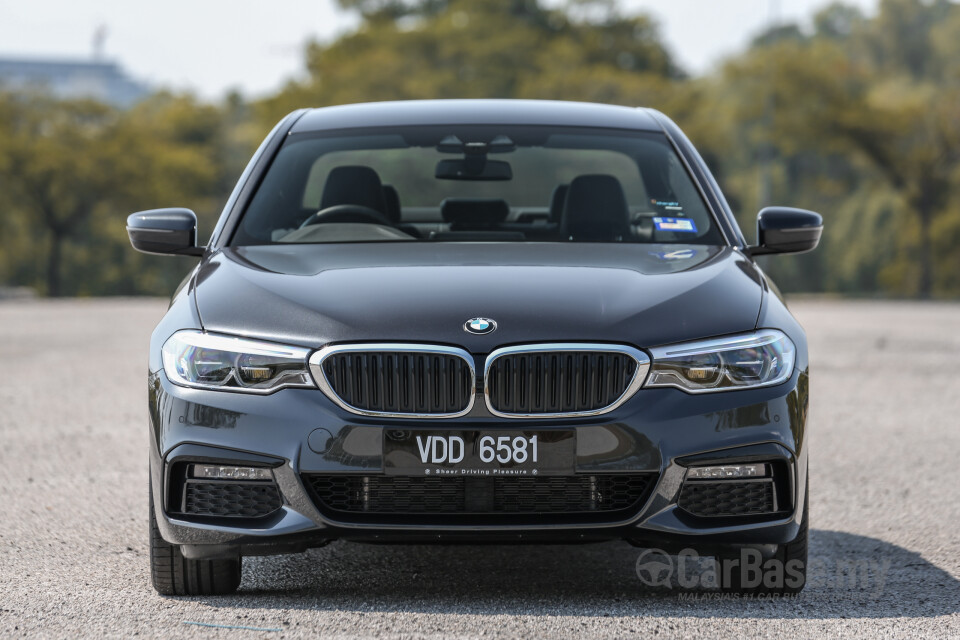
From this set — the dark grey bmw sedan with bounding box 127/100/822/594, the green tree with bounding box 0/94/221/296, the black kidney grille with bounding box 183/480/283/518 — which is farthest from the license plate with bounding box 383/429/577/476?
the green tree with bounding box 0/94/221/296

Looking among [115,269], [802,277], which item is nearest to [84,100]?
[115,269]

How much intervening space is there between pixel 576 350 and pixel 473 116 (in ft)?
6.48

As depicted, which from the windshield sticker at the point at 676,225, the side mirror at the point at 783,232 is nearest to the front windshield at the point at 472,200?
the windshield sticker at the point at 676,225

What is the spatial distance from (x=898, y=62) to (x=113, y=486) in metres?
88.8

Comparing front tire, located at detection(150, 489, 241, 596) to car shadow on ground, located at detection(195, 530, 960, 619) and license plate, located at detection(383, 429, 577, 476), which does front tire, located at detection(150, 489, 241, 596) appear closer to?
car shadow on ground, located at detection(195, 530, 960, 619)

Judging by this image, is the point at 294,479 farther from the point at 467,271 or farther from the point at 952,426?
the point at 952,426

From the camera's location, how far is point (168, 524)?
4.09 meters

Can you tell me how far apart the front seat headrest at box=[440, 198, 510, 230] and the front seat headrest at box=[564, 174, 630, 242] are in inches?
14.2

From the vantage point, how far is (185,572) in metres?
4.28

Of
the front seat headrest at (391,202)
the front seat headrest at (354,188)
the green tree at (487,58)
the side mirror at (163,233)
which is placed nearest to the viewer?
the side mirror at (163,233)

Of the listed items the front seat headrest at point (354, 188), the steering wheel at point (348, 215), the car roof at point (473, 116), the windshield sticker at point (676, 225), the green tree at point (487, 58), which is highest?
the car roof at point (473, 116)

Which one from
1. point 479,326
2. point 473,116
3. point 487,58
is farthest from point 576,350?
point 487,58

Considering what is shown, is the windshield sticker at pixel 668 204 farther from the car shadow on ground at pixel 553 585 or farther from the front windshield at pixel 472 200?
the car shadow on ground at pixel 553 585

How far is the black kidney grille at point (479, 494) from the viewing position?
3.93m
